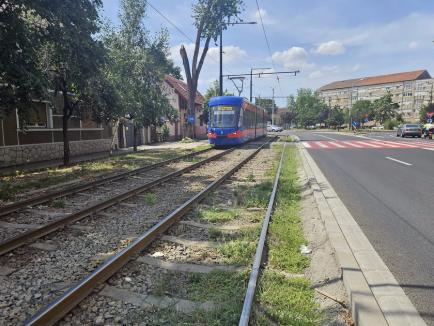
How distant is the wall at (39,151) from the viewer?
14835 mm

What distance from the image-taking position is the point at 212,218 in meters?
6.96

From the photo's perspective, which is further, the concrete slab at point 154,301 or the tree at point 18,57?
the tree at point 18,57

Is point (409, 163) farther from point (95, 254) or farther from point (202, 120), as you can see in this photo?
point (202, 120)

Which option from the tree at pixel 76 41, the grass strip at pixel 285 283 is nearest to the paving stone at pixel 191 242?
the grass strip at pixel 285 283

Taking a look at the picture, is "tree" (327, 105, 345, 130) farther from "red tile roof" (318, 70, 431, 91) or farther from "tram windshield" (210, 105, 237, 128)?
"tram windshield" (210, 105, 237, 128)

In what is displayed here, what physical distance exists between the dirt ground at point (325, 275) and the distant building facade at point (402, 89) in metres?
116

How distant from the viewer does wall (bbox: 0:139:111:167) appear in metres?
14.8

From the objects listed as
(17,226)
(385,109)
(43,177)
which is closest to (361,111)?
(385,109)

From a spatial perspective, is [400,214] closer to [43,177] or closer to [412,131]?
[43,177]

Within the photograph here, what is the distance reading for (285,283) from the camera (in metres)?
4.21

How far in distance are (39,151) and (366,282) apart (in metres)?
15.8

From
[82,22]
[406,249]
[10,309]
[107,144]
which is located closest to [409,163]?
[406,249]

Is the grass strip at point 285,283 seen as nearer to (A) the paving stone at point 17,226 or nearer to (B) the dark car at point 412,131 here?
(A) the paving stone at point 17,226

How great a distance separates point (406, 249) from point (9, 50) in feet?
30.5
